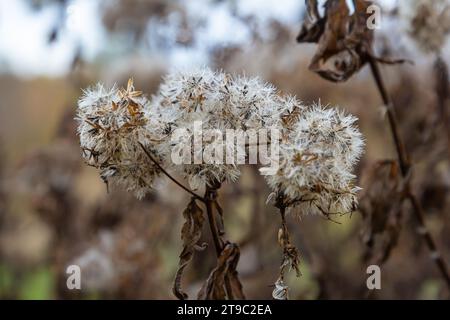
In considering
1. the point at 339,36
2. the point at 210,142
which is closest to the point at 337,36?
the point at 339,36

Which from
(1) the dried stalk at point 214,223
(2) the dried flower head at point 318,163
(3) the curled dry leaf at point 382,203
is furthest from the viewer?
(3) the curled dry leaf at point 382,203

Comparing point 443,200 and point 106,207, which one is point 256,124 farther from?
point 106,207

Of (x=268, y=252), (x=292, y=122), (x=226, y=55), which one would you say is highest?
(x=226, y=55)

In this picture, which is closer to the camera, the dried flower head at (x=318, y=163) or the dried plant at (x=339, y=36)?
the dried flower head at (x=318, y=163)

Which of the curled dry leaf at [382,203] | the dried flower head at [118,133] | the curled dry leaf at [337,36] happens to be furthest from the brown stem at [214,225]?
the curled dry leaf at [382,203]

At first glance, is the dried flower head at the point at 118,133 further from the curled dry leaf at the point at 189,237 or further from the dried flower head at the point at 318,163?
the dried flower head at the point at 318,163
